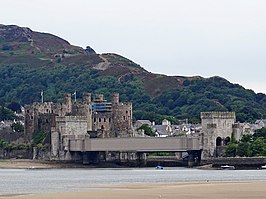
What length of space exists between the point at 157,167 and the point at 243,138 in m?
8.76

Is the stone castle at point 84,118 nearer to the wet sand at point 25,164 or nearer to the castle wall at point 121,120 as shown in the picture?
the castle wall at point 121,120

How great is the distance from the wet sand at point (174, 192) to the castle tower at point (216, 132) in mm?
38192

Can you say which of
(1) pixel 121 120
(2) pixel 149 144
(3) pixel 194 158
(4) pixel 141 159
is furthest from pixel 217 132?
(1) pixel 121 120

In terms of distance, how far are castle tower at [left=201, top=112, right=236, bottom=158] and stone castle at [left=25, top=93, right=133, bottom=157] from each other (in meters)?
12.5

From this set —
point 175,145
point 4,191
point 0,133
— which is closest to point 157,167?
point 175,145

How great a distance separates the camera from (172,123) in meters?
165

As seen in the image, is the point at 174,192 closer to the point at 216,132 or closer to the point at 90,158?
the point at 216,132

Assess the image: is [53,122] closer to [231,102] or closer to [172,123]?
[172,123]

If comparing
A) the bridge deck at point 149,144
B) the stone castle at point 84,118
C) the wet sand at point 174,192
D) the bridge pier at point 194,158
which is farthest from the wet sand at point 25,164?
the wet sand at point 174,192

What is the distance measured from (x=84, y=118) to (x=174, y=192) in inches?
2160

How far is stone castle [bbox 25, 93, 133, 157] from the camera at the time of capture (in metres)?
119

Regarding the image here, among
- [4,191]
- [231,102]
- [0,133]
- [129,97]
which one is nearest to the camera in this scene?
[4,191]

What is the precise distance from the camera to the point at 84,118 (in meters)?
119

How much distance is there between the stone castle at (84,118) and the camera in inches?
4673
